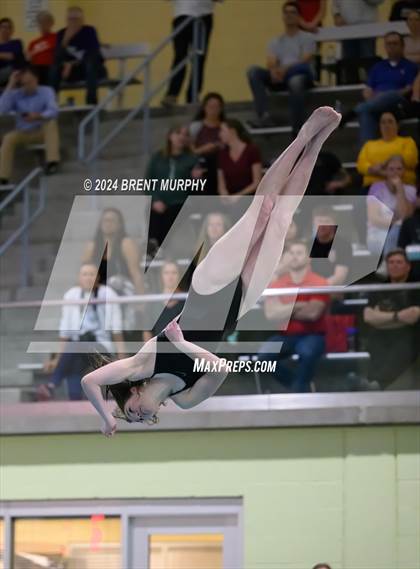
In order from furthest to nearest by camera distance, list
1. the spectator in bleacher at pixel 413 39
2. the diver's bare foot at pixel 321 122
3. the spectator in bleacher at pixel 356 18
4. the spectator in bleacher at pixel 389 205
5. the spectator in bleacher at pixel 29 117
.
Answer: the spectator in bleacher at pixel 29 117 → the spectator in bleacher at pixel 356 18 → the spectator in bleacher at pixel 413 39 → the spectator in bleacher at pixel 389 205 → the diver's bare foot at pixel 321 122

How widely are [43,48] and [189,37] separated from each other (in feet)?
3.90

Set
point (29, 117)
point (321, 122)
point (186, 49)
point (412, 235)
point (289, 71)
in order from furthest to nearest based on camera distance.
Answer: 1. point (186, 49)
2. point (29, 117)
3. point (289, 71)
4. point (412, 235)
5. point (321, 122)

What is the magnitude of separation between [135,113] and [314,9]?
1552mm

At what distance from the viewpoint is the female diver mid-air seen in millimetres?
7234

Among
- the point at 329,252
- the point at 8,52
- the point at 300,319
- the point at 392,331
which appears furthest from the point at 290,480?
the point at 8,52

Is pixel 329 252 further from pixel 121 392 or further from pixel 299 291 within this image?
pixel 121 392

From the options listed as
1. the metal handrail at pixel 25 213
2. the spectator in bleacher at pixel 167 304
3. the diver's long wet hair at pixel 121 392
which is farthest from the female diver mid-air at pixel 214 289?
the metal handrail at pixel 25 213

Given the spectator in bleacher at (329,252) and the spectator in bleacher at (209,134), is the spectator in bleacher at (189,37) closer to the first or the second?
the spectator in bleacher at (209,134)

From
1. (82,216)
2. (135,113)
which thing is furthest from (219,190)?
(135,113)

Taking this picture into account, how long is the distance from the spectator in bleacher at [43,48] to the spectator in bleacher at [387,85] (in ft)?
8.64

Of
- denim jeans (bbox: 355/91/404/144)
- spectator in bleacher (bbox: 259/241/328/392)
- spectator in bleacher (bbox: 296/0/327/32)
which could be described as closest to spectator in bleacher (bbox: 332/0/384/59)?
spectator in bleacher (bbox: 296/0/327/32)

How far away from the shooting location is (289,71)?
38.0ft

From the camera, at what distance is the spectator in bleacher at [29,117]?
11844 mm

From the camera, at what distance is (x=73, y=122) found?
1213 centimetres
